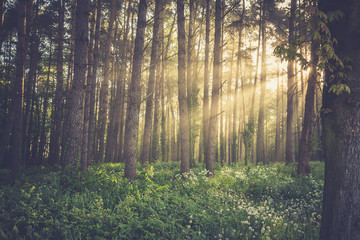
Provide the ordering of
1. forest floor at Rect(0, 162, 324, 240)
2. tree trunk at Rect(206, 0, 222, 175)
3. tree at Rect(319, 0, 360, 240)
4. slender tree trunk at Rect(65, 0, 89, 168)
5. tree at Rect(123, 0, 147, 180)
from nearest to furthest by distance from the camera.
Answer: tree at Rect(319, 0, 360, 240), forest floor at Rect(0, 162, 324, 240), tree at Rect(123, 0, 147, 180), slender tree trunk at Rect(65, 0, 89, 168), tree trunk at Rect(206, 0, 222, 175)

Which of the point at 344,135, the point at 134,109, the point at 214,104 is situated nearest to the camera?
the point at 344,135

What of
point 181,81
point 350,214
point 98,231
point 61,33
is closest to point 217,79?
point 181,81

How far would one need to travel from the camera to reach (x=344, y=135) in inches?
130

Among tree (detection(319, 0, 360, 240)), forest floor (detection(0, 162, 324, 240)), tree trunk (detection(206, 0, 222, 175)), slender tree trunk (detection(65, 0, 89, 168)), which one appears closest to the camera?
tree (detection(319, 0, 360, 240))

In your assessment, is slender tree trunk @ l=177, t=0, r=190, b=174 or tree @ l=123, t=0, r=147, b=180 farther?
slender tree trunk @ l=177, t=0, r=190, b=174

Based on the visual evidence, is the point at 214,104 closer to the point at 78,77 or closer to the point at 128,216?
the point at 78,77

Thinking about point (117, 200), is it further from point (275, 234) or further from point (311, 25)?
point (311, 25)

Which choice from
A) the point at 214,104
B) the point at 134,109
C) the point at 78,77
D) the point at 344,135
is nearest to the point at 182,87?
the point at 214,104

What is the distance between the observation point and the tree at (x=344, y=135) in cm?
326

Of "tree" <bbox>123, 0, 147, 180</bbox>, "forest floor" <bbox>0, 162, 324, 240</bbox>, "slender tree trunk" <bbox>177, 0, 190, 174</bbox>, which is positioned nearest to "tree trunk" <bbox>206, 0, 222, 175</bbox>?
"slender tree trunk" <bbox>177, 0, 190, 174</bbox>

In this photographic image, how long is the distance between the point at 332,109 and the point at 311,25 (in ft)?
5.21

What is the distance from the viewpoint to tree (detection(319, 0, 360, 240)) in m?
3.26

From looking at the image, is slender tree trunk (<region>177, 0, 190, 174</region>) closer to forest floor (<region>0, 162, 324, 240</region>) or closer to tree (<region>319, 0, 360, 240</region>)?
forest floor (<region>0, 162, 324, 240</region>)

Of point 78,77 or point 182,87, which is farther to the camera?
point 182,87
